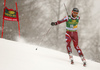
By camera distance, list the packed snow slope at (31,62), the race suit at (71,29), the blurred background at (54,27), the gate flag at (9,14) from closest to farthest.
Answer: the packed snow slope at (31,62) < the race suit at (71,29) < the gate flag at (9,14) < the blurred background at (54,27)

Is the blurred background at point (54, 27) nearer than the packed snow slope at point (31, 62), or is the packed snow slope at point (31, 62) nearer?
the packed snow slope at point (31, 62)

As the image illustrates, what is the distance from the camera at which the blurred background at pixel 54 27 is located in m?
7.58

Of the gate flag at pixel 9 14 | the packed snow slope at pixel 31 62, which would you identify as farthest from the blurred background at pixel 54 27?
the packed snow slope at pixel 31 62

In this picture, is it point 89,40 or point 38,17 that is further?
point 38,17

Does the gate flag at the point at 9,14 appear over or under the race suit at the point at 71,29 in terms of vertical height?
over

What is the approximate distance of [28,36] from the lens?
Answer: 9148 millimetres

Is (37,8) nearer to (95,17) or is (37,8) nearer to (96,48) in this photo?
(95,17)

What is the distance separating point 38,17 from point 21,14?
1462 mm

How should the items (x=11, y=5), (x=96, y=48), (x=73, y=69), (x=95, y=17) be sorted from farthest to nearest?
1. (x=11, y=5)
2. (x=96, y=48)
3. (x=95, y=17)
4. (x=73, y=69)

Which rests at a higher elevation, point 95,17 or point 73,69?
point 95,17

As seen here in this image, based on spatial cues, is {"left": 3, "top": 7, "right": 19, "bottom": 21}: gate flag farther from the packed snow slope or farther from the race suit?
the race suit

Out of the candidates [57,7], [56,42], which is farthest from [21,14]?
[56,42]

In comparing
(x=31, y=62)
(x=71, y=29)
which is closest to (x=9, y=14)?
(x=71, y=29)

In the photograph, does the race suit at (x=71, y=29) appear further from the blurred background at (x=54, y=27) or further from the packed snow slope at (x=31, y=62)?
the blurred background at (x=54, y=27)
